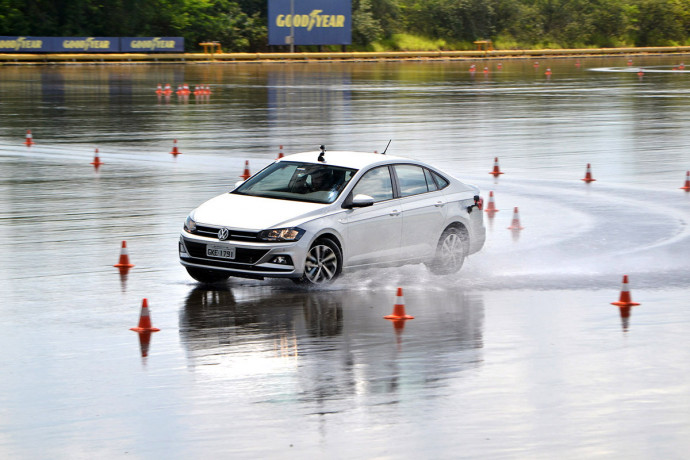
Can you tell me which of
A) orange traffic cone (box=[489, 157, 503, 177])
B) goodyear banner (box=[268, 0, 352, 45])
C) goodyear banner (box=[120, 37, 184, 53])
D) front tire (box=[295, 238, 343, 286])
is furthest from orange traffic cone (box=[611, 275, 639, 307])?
goodyear banner (box=[268, 0, 352, 45])

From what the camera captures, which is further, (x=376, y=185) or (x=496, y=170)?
(x=496, y=170)

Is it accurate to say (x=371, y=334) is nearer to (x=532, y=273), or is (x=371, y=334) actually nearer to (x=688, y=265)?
(x=532, y=273)

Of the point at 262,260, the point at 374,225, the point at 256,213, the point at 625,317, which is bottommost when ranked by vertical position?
the point at 625,317

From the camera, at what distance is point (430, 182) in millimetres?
14344

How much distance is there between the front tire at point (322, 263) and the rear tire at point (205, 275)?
2.78ft

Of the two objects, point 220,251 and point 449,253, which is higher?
point 220,251

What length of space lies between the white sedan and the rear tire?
13mm

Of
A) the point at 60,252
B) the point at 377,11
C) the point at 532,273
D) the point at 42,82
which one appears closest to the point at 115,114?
the point at 42,82

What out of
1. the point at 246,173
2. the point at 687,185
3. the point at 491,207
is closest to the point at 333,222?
the point at 491,207

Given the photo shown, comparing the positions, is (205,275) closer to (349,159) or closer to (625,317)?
(349,159)

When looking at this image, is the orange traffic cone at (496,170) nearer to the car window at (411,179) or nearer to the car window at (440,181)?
the car window at (440,181)

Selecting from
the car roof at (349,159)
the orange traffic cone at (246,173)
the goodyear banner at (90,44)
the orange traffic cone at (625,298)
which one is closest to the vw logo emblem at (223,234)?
the car roof at (349,159)

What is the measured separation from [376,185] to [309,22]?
7187cm

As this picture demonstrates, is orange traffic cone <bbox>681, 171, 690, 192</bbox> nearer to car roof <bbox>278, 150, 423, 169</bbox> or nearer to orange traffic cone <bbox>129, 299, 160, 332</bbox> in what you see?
car roof <bbox>278, 150, 423, 169</bbox>
